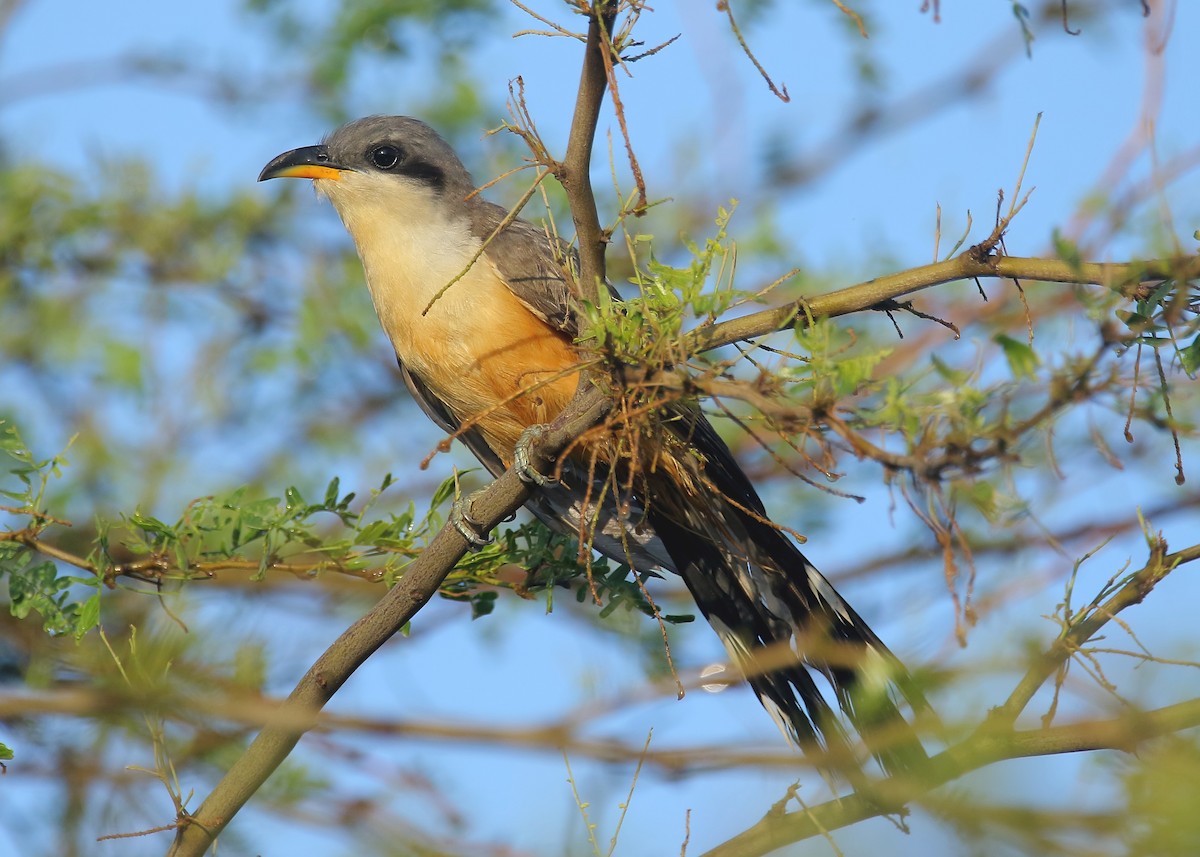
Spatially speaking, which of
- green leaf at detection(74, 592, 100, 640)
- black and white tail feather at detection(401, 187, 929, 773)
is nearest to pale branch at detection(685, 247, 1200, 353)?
black and white tail feather at detection(401, 187, 929, 773)

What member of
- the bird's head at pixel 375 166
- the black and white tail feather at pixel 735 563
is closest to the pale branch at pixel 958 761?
the black and white tail feather at pixel 735 563

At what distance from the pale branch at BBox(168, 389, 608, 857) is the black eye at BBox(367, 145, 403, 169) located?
2.00m

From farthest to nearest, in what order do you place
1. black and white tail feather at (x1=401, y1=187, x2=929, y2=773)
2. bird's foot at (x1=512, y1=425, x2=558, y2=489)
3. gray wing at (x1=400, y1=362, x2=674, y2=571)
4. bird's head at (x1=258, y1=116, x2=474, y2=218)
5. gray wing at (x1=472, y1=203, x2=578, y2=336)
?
1. bird's head at (x1=258, y1=116, x2=474, y2=218)
2. gray wing at (x1=472, y1=203, x2=578, y2=336)
3. gray wing at (x1=400, y1=362, x2=674, y2=571)
4. black and white tail feather at (x1=401, y1=187, x2=929, y2=773)
5. bird's foot at (x1=512, y1=425, x2=558, y2=489)

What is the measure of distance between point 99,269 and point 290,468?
1.30 metres

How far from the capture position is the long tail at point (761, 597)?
3684mm

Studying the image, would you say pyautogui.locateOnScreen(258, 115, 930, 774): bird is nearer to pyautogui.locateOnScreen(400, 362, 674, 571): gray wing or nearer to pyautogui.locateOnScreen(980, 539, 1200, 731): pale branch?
pyautogui.locateOnScreen(400, 362, 674, 571): gray wing

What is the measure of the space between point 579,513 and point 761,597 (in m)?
0.68

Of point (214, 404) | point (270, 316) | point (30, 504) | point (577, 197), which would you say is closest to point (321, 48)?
point (270, 316)

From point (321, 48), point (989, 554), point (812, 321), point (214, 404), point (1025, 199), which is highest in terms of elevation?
point (321, 48)

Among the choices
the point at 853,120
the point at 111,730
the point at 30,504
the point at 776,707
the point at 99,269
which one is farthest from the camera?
the point at 853,120

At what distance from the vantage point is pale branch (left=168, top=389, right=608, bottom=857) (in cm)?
281

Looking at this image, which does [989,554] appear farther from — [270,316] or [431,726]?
[431,726]

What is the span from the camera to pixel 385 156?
482 centimetres

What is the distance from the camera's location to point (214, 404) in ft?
20.2
